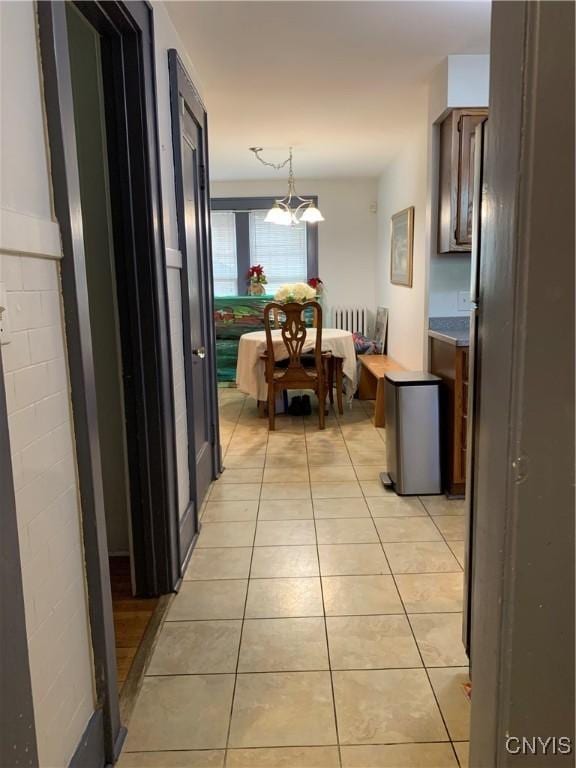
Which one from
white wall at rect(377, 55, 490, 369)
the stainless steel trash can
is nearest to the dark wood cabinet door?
white wall at rect(377, 55, 490, 369)

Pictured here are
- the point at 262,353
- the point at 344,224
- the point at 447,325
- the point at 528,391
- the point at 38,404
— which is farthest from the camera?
the point at 344,224

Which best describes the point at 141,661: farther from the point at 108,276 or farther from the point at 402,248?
the point at 402,248

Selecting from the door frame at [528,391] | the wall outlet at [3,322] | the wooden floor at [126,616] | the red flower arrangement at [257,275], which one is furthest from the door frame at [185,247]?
the red flower arrangement at [257,275]

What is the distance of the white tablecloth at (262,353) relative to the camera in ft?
14.7

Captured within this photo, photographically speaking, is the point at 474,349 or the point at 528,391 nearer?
the point at 528,391

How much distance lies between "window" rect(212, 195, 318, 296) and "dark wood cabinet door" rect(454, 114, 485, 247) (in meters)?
3.64

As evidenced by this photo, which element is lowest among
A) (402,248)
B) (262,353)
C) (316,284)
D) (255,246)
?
(262,353)

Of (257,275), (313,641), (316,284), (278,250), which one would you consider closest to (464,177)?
(313,641)

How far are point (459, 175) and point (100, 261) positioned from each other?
6.93 ft

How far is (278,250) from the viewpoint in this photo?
6699mm

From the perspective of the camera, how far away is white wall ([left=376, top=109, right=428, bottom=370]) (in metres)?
4.05

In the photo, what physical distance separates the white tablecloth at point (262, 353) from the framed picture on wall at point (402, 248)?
0.75m

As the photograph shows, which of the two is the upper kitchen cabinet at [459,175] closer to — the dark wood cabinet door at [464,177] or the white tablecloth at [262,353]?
the dark wood cabinet door at [464,177]

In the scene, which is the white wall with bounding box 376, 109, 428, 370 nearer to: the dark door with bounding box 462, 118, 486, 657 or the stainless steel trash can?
the stainless steel trash can
